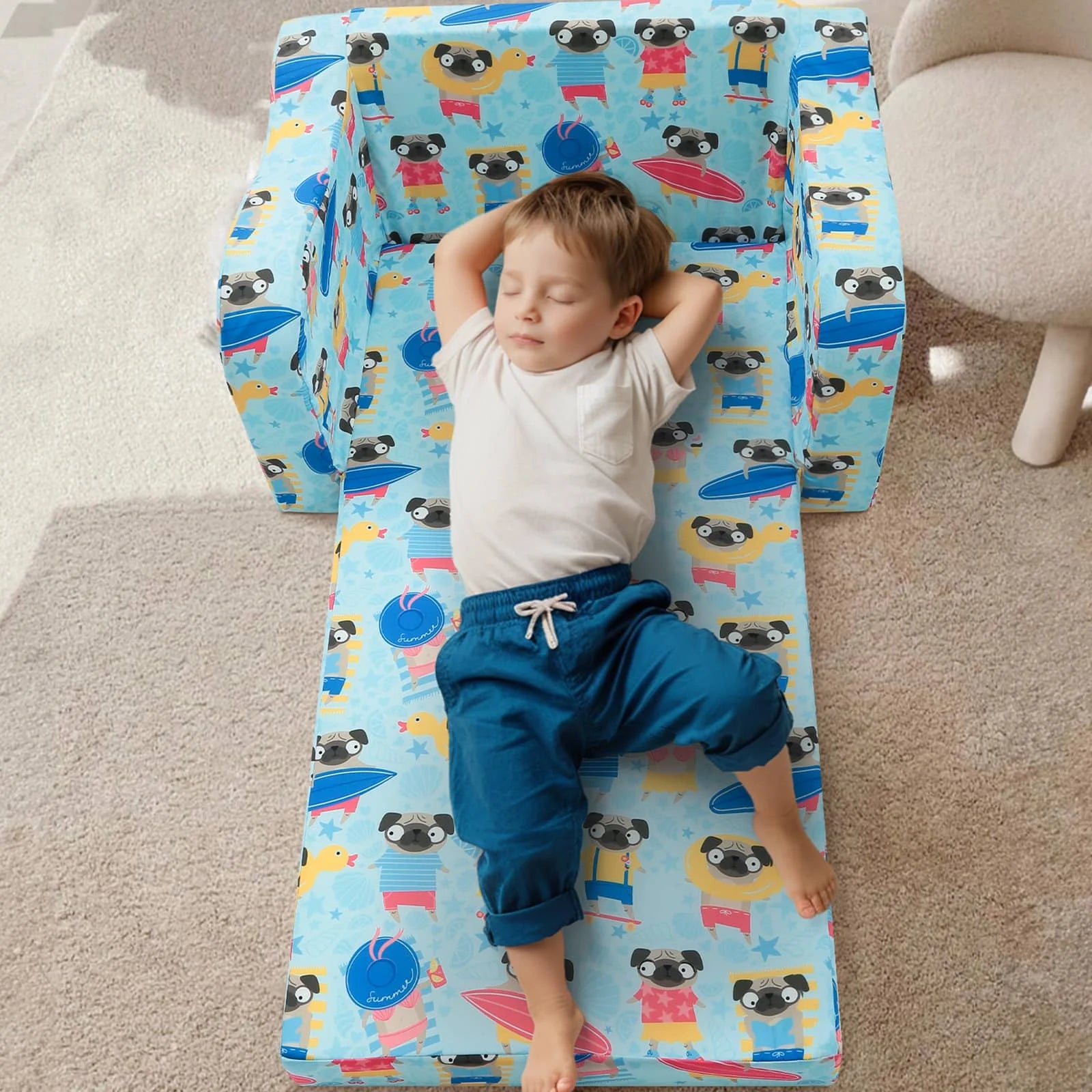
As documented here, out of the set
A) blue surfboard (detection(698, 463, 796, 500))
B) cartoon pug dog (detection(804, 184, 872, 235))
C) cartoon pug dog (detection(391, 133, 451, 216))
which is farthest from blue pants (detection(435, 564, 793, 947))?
cartoon pug dog (detection(391, 133, 451, 216))

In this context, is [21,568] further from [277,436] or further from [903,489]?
[903,489]

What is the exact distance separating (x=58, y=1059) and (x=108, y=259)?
1.27 metres

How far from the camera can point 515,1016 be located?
117 centimetres

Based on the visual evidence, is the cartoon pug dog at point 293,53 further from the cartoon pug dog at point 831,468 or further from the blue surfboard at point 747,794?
the blue surfboard at point 747,794

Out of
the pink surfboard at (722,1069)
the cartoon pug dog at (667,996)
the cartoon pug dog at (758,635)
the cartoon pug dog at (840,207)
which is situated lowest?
the pink surfboard at (722,1069)

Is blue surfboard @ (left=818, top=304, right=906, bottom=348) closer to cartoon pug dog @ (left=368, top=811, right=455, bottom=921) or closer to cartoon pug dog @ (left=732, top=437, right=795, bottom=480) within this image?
cartoon pug dog @ (left=732, top=437, right=795, bottom=480)

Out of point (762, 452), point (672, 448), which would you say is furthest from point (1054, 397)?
point (672, 448)

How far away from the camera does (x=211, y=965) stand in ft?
4.42

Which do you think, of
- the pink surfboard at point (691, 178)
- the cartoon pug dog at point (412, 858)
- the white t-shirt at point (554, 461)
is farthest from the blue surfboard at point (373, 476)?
the pink surfboard at point (691, 178)

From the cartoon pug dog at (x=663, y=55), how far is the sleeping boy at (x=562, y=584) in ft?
0.51

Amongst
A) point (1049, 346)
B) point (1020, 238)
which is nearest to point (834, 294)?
point (1020, 238)

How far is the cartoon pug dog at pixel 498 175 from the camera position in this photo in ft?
5.26

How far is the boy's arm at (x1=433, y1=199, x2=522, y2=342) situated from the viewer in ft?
4.81

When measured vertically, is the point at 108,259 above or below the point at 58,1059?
above
